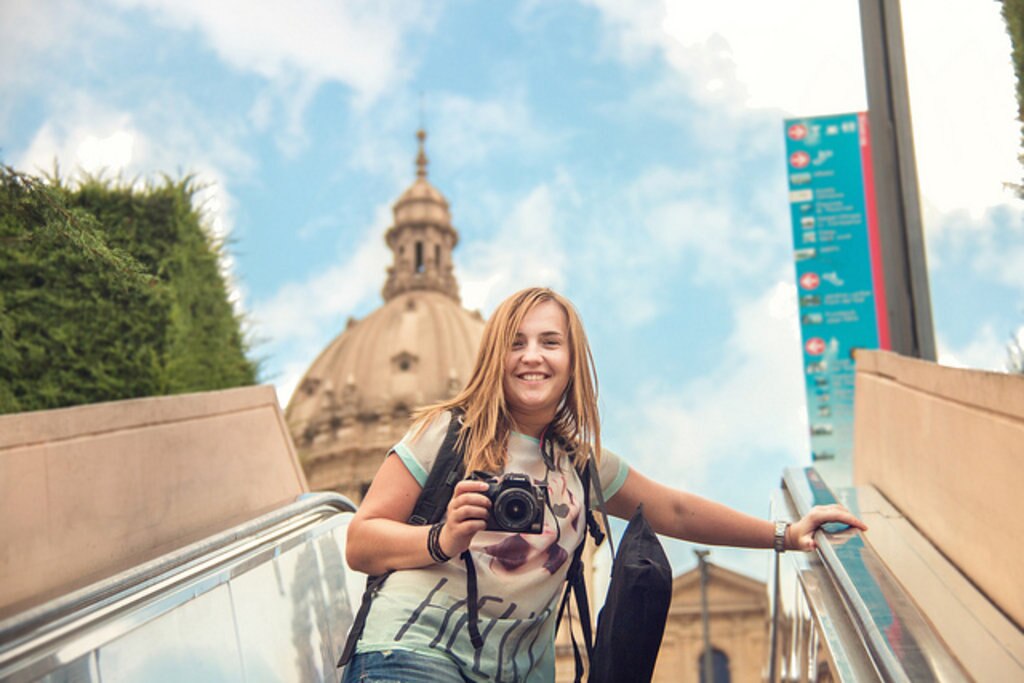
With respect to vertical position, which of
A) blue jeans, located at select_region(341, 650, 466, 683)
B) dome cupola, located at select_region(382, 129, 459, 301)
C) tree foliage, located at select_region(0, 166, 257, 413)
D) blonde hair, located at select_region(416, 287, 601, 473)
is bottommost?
blue jeans, located at select_region(341, 650, 466, 683)

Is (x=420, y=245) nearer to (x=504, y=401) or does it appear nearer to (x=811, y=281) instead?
(x=811, y=281)

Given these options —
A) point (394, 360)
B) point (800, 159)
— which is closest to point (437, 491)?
point (800, 159)

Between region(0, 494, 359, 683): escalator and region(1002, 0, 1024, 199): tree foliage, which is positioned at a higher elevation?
region(1002, 0, 1024, 199): tree foliage

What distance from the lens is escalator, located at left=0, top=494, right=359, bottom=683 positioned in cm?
221

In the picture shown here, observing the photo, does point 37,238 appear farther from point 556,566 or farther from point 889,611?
point 889,611

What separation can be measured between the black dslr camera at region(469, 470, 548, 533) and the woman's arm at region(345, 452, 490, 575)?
0.06 feet

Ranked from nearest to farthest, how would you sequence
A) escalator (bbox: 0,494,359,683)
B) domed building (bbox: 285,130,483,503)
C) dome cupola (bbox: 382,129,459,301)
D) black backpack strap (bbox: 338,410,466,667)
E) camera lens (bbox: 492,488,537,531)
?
1. camera lens (bbox: 492,488,537,531)
2. black backpack strap (bbox: 338,410,466,667)
3. escalator (bbox: 0,494,359,683)
4. domed building (bbox: 285,130,483,503)
5. dome cupola (bbox: 382,129,459,301)

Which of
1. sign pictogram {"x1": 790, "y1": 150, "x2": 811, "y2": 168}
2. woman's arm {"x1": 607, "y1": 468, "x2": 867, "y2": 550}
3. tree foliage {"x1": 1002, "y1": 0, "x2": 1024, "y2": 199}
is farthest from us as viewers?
sign pictogram {"x1": 790, "y1": 150, "x2": 811, "y2": 168}

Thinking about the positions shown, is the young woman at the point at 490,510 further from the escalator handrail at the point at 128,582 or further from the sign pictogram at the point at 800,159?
the sign pictogram at the point at 800,159

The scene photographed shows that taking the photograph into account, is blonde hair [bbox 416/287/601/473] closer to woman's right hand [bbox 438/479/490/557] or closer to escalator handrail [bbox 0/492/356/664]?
woman's right hand [bbox 438/479/490/557]

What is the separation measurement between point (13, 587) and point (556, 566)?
2658 millimetres

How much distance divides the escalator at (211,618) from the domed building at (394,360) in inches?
1973

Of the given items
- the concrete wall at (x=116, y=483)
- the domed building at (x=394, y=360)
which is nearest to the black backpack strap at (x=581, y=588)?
the concrete wall at (x=116, y=483)

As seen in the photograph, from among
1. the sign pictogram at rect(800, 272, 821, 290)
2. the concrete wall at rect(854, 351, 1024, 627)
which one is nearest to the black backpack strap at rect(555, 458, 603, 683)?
the concrete wall at rect(854, 351, 1024, 627)
